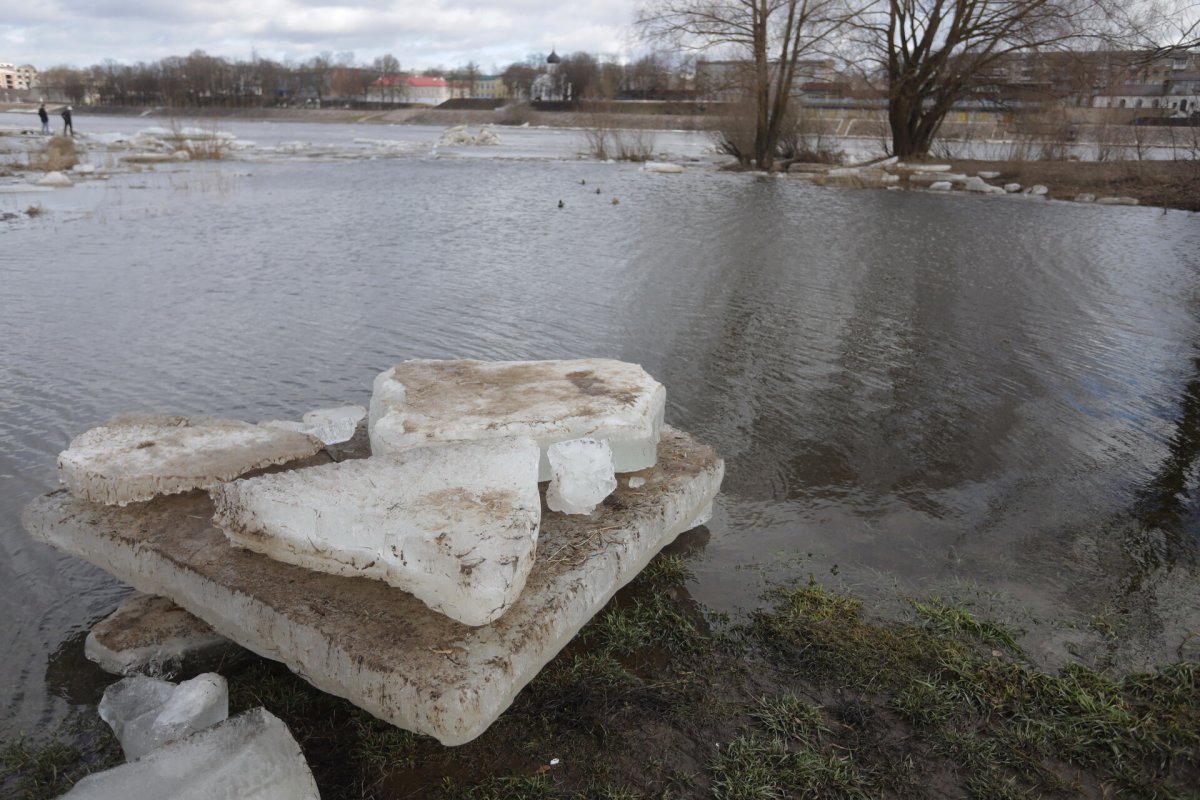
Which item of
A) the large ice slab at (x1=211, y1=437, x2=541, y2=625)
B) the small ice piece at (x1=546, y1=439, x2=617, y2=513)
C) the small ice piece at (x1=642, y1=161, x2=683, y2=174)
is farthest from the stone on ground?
the small ice piece at (x1=642, y1=161, x2=683, y2=174)

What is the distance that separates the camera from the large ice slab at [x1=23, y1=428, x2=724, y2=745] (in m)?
2.56

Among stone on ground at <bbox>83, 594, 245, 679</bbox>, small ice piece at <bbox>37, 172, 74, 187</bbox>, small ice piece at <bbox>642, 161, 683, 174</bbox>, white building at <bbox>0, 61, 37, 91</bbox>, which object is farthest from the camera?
white building at <bbox>0, 61, 37, 91</bbox>

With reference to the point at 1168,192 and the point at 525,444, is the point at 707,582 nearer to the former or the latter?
the point at 525,444

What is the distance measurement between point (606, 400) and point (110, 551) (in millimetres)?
2135

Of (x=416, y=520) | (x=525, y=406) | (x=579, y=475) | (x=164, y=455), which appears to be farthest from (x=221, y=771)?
(x=525, y=406)

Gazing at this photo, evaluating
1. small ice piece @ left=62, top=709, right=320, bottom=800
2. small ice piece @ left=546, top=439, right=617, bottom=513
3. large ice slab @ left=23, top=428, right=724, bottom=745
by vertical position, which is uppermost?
small ice piece @ left=546, top=439, right=617, bottom=513

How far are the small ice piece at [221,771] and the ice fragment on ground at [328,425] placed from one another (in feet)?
6.70

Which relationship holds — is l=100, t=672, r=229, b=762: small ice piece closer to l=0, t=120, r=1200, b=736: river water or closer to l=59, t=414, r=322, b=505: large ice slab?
l=0, t=120, r=1200, b=736: river water

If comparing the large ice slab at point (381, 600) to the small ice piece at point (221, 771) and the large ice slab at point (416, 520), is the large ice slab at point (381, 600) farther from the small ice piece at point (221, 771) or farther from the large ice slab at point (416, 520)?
the small ice piece at point (221, 771)

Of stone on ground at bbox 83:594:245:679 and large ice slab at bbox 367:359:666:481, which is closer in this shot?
stone on ground at bbox 83:594:245:679

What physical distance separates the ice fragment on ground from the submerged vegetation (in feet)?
4.95

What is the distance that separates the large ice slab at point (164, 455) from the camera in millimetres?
3406

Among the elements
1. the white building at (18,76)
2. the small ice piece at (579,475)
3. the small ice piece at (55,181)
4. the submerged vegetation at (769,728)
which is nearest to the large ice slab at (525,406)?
the small ice piece at (579,475)

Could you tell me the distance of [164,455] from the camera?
3590 mm
